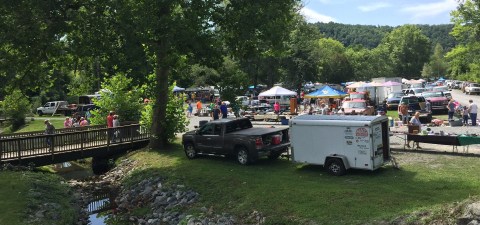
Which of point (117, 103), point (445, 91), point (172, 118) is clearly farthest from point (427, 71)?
point (172, 118)

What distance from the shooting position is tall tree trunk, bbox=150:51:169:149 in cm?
2164

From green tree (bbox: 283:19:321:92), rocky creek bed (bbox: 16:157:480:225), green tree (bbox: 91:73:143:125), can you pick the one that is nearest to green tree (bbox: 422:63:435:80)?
green tree (bbox: 283:19:321:92)

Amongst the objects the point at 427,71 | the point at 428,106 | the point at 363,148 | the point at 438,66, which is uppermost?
the point at 438,66

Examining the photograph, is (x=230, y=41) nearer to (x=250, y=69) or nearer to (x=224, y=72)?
(x=224, y=72)

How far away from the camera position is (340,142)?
604 inches

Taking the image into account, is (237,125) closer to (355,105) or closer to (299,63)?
(355,105)

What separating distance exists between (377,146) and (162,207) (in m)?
7.56

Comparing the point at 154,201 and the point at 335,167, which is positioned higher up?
the point at 335,167

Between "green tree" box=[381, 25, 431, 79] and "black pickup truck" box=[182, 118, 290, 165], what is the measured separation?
116 m

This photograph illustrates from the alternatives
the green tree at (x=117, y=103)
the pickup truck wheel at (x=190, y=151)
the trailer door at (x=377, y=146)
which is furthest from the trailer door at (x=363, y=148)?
the green tree at (x=117, y=103)

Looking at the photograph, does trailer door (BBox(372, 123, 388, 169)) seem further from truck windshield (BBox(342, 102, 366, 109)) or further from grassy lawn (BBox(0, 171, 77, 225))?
truck windshield (BBox(342, 102, 366, 109))

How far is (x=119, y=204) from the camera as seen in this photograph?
687 inches

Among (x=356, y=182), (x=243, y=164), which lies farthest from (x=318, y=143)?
(x=243, y=164)

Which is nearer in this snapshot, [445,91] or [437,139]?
[437,139]
